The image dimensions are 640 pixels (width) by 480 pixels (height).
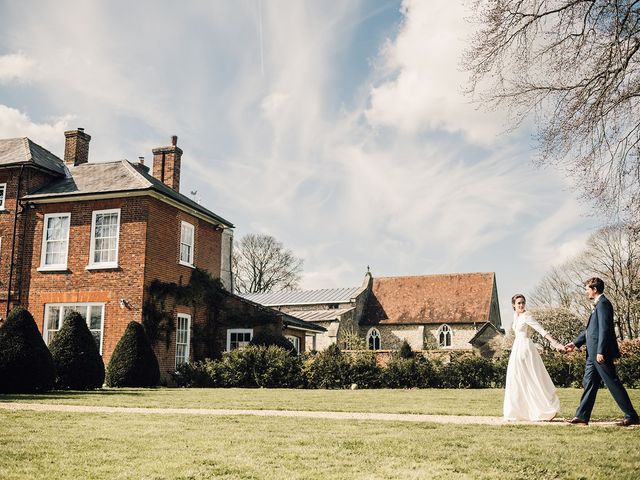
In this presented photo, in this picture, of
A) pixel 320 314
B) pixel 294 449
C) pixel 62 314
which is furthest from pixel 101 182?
pixel 320 314

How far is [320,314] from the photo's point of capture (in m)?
44.5

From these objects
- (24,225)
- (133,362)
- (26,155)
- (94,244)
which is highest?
(26,155)

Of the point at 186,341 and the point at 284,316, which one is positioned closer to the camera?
the point at 186,341

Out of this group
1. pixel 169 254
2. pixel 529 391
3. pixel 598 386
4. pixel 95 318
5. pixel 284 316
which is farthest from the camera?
pixel 284 316

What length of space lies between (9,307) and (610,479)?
2242cm

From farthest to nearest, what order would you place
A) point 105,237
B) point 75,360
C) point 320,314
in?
point 320,314
point 105,237
point 75,360

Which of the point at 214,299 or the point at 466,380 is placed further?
the point at 214,299

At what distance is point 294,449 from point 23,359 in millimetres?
11567

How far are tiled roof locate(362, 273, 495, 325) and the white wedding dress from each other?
36822 millimetres

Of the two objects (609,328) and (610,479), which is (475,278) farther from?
(610,479)

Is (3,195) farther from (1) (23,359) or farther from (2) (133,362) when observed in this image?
(1) (23,359)

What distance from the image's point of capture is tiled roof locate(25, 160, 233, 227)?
887 inches

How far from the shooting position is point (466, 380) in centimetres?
2125

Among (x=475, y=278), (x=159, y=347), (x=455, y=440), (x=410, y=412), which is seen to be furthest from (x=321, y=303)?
(x=455, y=440)
